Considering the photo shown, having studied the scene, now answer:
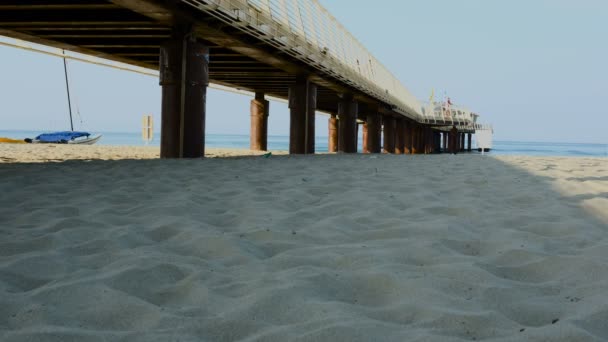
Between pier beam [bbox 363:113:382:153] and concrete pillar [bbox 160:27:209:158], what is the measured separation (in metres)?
17.9

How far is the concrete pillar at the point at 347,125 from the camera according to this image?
22641 millimetres

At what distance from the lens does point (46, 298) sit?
229 centimetres

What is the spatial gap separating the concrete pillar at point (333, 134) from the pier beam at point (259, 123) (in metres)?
12.0

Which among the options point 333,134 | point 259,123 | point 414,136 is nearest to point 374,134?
point 259,123

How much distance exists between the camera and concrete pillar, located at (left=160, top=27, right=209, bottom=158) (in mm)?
10742

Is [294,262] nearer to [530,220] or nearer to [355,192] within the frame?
[530,220]

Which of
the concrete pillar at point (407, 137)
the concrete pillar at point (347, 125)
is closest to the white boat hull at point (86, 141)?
the concrete pillar at point (347, 125)

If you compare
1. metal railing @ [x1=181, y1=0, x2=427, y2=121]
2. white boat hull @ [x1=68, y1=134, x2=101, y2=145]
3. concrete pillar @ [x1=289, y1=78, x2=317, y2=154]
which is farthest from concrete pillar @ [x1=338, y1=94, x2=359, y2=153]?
white boat hull @ [x1=68, y1=134, x2=101, y2=145]

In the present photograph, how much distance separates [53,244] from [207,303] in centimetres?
143

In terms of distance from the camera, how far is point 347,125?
2281 cm

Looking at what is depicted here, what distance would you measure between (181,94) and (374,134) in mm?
19369

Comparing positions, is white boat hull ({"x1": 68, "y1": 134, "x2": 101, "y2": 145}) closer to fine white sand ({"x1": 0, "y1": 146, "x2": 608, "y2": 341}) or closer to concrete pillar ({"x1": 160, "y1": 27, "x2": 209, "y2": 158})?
concrete pillar ({"x1": 160, "y1": 27, "x2": 209, "y2": 158})

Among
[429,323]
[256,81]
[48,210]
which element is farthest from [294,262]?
[256,81]

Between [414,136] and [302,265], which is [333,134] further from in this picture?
[302,265]
